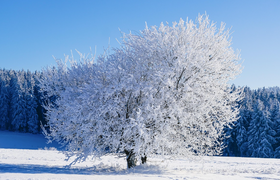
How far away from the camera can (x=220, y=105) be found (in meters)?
11.6

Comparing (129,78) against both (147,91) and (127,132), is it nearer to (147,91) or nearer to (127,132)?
(147,91)

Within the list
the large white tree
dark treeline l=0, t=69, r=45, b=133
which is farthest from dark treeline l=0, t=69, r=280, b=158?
the large white tree

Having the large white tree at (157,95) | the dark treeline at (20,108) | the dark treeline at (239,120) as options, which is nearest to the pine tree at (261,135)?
the dark treeline at (239,120)

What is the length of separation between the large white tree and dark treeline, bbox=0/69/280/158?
2012 centimetres

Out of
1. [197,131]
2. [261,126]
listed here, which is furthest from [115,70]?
[261,126]

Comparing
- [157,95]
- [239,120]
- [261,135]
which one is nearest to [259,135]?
[261,135]

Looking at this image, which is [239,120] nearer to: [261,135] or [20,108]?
[261,135]

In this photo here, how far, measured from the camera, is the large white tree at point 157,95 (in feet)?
34.5

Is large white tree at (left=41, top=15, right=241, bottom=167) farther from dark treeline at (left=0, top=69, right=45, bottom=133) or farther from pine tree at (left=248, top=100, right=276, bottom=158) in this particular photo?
dark treeline at (left=0, top=69, right=45, bottom=133)

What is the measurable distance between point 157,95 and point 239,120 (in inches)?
1707

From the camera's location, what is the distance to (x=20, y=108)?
59.3 meters

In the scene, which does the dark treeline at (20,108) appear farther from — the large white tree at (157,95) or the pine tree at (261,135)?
the large white tree at (157,95)

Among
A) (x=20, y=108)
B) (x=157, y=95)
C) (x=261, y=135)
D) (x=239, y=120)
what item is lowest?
(x=261, y=135)

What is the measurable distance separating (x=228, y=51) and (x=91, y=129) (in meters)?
7.91
